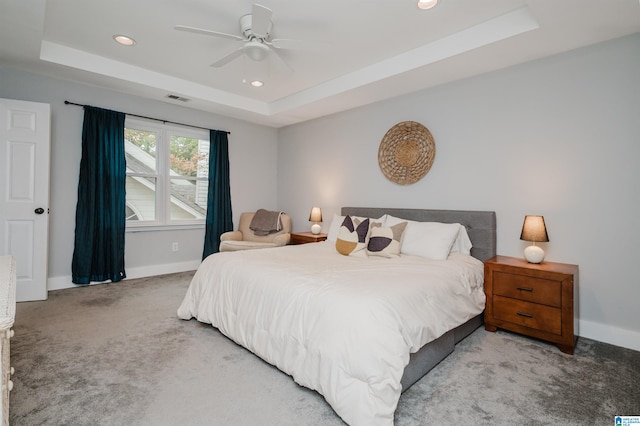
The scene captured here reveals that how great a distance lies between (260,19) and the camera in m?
2.18

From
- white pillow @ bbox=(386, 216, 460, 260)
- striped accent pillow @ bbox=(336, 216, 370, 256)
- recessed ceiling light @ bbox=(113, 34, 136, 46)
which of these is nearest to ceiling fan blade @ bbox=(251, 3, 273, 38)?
recessed ceiling light @ bbox=(113, 34, 136, 46)

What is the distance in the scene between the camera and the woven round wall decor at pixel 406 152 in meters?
3.64

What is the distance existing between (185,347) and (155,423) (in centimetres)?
84

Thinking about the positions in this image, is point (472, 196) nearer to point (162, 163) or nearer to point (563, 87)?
point (563, 87)

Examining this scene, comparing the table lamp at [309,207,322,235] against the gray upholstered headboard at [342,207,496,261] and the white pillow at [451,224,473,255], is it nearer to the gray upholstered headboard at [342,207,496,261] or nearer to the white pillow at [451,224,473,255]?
the gray upholstered headboard at [342,207,496,261]

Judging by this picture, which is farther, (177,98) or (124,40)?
(177,98)

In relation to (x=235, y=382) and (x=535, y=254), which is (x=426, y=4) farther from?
(x=235, y=382)

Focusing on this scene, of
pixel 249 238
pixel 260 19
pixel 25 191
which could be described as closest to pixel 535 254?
pixel 260 19

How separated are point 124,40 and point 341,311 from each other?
3.11 metres

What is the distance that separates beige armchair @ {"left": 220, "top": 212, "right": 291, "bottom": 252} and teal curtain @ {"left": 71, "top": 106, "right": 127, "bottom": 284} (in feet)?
4.30

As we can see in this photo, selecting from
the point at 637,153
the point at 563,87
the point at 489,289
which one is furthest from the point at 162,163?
the point at 637,153

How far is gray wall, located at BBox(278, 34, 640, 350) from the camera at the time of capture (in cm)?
249

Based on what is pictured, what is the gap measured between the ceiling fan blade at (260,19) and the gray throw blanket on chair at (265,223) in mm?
2809

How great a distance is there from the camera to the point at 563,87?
2.76m
